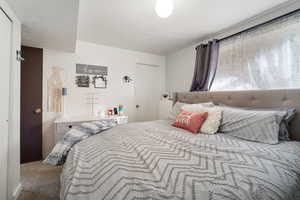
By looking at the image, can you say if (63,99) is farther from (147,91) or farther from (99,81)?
(147,91)

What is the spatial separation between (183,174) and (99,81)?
276 cm

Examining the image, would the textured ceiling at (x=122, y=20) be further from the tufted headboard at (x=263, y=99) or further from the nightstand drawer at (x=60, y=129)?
the nightstand drawer at (x=60, y=129)

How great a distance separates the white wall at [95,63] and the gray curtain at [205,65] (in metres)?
1.39

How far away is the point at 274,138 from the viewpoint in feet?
3.92

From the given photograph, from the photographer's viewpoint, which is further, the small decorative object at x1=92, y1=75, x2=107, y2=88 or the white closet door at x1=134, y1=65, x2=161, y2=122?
the white closet door at x1=134, y1=65, x2=161, y2=122

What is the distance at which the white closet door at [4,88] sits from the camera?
119cm

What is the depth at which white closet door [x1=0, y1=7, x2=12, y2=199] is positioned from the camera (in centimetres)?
119

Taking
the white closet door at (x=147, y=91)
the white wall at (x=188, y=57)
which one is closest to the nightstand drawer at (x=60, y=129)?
the white closet door at (x=147, y=91)

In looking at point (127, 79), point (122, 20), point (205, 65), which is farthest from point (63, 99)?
point (205, 65)

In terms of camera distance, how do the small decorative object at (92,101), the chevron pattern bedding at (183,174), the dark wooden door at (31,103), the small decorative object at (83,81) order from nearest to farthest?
the chevron pattern bedding at (183,174) < the dark wooden door at (31,103) < the small decorative object at (83,81) < the small decorative object at (92,101)

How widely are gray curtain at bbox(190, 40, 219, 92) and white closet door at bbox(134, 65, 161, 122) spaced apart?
1309 millimetres

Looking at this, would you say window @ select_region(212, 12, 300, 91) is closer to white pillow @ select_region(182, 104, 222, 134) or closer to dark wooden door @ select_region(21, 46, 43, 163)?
white pillow @ select_region(182, 104, 222, 134)

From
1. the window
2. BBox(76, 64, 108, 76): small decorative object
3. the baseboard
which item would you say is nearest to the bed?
the window

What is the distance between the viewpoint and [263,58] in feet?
5.95
